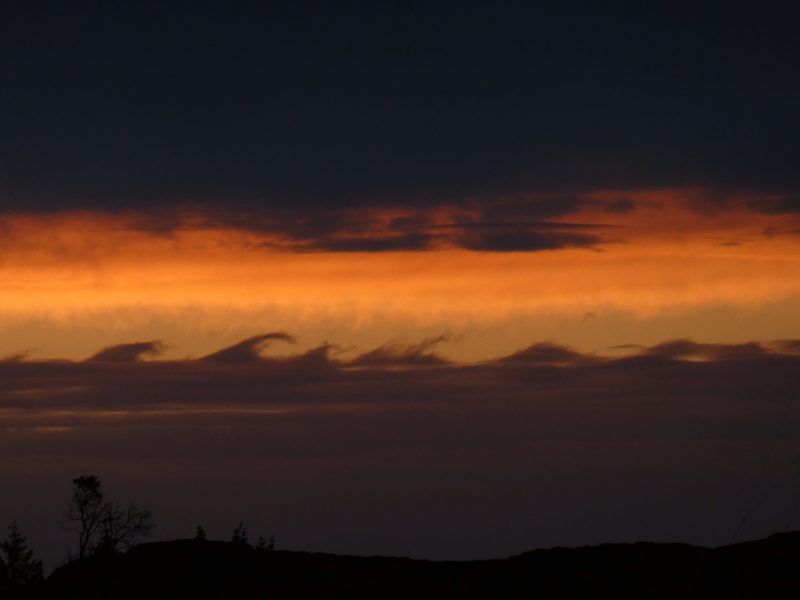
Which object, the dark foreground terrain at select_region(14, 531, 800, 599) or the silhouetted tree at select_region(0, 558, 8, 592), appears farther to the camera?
the silhouetted tree at select_region(0, 558, 8, 592)

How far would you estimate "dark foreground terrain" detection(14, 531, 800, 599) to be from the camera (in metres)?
27.1

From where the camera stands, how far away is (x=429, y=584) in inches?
1122

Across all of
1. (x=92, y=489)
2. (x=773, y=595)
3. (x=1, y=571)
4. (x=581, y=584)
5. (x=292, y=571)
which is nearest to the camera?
(x=773, y=595)

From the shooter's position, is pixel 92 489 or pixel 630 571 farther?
pixel 92 489

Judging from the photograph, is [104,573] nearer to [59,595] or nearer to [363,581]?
[59,595]

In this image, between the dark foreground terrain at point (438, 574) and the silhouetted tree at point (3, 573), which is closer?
the dark foreground terrain at point (438, 574)

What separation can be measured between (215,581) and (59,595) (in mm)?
3896

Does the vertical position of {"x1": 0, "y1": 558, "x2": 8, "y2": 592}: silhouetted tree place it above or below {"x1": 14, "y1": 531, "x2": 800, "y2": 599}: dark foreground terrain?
below

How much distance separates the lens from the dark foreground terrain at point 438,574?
27.1 metres

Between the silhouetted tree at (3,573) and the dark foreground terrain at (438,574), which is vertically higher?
the dark foreground terrain at (438,574)

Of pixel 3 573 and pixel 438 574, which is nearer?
pixel 438 574

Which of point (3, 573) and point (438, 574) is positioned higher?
point (438, 574)

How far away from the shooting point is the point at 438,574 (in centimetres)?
2894

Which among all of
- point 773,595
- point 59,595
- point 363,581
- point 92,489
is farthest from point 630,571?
point 92,489
